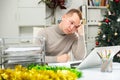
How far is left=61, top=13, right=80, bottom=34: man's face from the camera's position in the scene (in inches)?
79.8

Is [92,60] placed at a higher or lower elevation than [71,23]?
lower

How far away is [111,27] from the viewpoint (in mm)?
3629

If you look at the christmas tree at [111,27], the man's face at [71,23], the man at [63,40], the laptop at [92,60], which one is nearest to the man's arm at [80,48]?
the man at [63,40]

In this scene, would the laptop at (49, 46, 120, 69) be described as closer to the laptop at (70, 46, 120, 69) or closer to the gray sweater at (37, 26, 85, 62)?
the laptop at (70, 46, 120, 69)

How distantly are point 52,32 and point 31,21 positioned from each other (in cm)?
204

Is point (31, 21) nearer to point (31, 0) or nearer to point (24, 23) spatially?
point (24, 23)

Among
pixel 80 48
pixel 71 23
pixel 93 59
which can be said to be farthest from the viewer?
pixel 80 48

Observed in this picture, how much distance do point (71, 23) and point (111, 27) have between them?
1755 millimetres

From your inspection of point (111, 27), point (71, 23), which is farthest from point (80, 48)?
point (111, 27)

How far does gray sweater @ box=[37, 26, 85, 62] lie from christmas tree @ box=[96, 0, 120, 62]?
1412mm

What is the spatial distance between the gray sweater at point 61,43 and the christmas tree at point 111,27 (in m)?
1.41

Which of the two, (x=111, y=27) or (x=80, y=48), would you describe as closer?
(x=80, y=48)

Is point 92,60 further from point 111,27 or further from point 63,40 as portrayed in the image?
point 111,27

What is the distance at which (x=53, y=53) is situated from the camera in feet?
7.38
